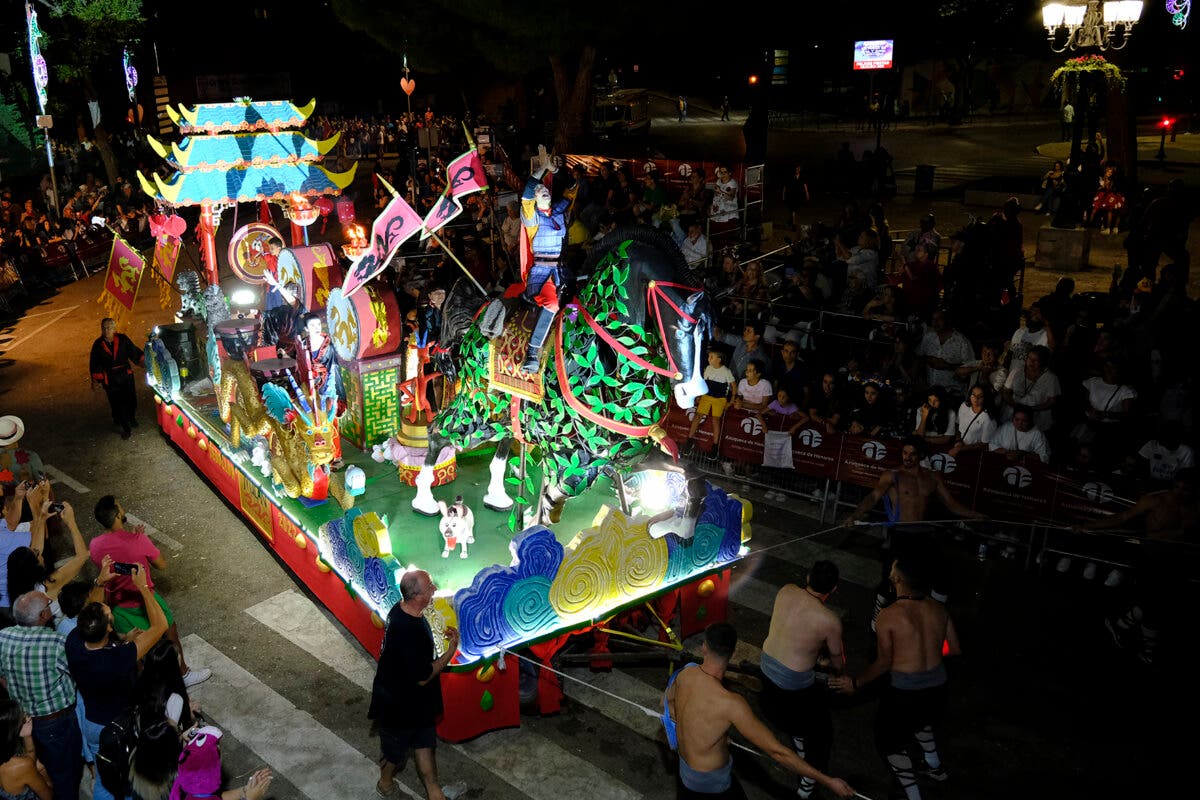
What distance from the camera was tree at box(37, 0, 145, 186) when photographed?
2850 cm

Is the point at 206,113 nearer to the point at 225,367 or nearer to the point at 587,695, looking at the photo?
the point at 225,367

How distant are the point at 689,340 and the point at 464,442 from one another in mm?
2839

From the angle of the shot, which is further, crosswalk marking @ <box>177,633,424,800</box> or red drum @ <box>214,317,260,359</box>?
red drum @ <box>214,317,260,359</box>

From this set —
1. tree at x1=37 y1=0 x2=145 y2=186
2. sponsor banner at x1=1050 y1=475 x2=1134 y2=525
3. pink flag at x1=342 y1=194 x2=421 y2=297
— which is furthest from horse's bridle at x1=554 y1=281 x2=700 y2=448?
tree at x1=37 y1=0 x2=145 y2=186

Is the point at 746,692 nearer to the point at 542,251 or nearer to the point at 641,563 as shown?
the point at 641,563

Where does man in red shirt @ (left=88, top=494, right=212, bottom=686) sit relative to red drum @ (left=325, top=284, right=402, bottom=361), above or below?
below

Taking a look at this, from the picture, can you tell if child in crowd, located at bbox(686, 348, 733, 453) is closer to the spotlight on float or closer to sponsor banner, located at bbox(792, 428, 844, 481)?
sponsor banner, located at bbox(792, 428, 844, 481)

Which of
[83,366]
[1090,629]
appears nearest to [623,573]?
[1090,629]

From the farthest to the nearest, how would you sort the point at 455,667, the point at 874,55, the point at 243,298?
the point at 874,55 → the point at 243,298 → the point at 455,667

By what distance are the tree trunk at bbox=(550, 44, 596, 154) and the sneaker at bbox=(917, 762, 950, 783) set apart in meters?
23.8

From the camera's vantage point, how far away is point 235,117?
Result: 12.1 metres

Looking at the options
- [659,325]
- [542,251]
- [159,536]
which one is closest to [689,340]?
[659,325]

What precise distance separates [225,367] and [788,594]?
22.9 ft

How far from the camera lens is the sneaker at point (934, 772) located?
22.1ft
